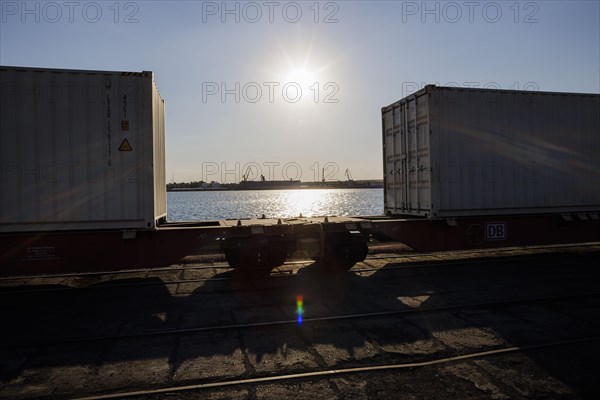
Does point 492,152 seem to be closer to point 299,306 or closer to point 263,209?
point 299,306

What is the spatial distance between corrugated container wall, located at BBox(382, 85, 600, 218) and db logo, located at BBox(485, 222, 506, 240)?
319mm

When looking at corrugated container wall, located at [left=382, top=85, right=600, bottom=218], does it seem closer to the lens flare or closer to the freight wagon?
the freight wagon

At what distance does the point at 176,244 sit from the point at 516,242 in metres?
8.38

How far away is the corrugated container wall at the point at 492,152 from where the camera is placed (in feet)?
36.1

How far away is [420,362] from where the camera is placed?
5.04 metres

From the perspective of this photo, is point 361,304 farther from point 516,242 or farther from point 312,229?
point 516,242

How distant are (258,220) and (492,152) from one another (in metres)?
6.12

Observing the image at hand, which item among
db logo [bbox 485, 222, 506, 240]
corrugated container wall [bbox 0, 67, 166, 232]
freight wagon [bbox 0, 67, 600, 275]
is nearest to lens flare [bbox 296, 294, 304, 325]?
freight wagon [bbox 0, 67, 600, 275]

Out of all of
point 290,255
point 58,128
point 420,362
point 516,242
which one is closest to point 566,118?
point 516,242

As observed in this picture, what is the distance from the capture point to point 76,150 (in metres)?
8.95

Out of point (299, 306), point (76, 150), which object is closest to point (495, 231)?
point (299, 306)

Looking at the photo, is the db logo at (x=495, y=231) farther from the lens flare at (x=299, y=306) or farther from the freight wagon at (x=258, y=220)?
the lens flare at (x=299, y=306)

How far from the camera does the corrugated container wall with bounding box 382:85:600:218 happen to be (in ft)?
36.1

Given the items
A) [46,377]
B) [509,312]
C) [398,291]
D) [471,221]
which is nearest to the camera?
[46,377]
